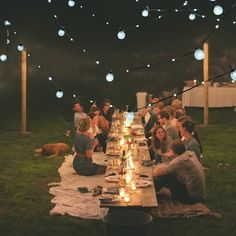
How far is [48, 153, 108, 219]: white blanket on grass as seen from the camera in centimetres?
824

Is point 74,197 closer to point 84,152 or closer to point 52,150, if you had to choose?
point 84,152

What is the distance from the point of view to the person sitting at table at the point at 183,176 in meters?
8.18

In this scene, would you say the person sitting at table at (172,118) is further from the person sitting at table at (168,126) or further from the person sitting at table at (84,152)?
the person sitting at table at (84,152)

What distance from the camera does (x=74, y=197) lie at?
9125 millimetres

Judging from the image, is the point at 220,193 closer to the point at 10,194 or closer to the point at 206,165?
the point at 206,165

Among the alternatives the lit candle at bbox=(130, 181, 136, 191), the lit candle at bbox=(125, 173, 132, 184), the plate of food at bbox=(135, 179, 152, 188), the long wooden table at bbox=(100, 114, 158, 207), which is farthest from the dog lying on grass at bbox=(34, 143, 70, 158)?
the lit candle at bbox=(130, 181, 136, 191)

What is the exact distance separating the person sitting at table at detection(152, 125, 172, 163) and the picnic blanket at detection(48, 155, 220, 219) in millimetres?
1117

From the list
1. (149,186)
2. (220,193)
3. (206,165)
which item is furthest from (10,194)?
(206,165)

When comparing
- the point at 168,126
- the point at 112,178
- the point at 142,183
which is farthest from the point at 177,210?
the point at 168,126

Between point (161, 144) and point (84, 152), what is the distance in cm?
159

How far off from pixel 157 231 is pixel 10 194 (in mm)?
3272

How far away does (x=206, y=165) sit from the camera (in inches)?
462

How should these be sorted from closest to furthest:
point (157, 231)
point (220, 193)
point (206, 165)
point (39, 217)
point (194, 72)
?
point (157, 231) → point (39, 217) → point (220, 193) → point (206, 165) → point (194, 72)

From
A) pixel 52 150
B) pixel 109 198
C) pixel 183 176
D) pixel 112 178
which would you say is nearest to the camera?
pixel 109 198
